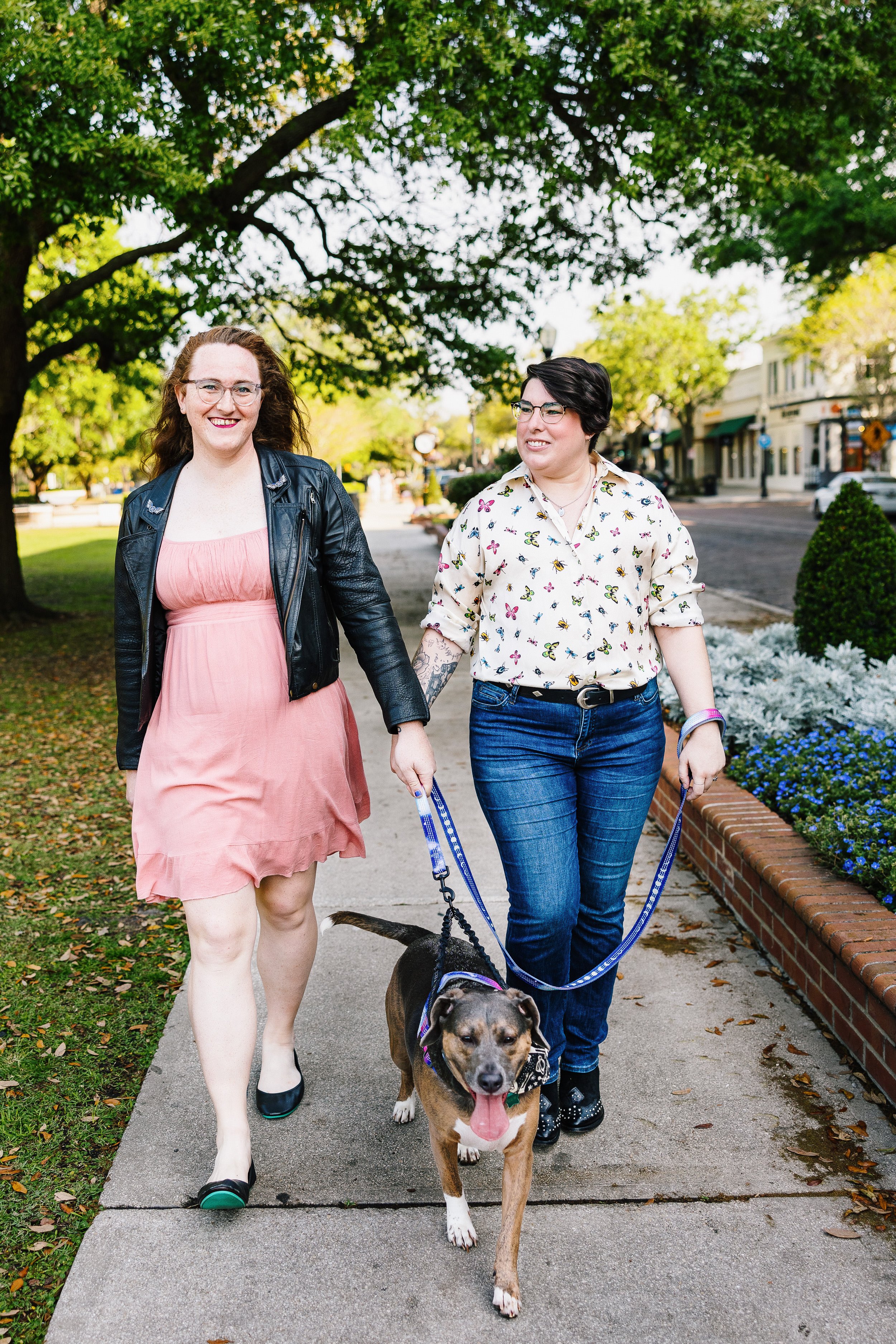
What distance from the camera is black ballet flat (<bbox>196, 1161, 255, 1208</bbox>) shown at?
265 cm

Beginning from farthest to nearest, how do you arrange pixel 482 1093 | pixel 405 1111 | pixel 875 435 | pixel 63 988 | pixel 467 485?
pixel 875 435 → pixel 467 485 → pixel 63 988 → pixel 405 1111 → pixel 482 1093

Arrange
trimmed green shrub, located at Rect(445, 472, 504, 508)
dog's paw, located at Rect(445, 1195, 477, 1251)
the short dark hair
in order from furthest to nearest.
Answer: trimmed green shrub, located at Rect(445, 472, 504, 508) < the short dark hair < dog's paw, located at Rect(445, 1195, 477, 1251)

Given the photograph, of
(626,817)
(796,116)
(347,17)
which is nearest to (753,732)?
(626,817)

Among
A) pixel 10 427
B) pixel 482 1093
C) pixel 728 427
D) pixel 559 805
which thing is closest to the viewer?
pixel 482 1093

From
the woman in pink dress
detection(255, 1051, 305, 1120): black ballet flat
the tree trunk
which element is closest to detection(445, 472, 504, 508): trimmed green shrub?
the tree trunk

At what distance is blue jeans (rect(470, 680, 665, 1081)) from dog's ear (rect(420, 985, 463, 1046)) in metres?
0.41

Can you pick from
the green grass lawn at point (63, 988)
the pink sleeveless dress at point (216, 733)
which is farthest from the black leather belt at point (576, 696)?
the green grass lawn at point (63, 988)

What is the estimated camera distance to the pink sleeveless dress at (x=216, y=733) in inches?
109

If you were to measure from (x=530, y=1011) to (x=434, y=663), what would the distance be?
99cm

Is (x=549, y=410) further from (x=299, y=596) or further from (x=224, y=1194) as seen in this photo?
(x=224, y=1194)

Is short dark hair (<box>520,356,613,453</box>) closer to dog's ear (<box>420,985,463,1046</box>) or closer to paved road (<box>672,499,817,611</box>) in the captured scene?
dog's ear (<box>420,985,463,1046</box>)

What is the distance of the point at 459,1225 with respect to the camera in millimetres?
2625

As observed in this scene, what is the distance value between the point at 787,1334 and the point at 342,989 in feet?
6.59

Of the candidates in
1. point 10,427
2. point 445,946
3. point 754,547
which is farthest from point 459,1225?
point 754,547
